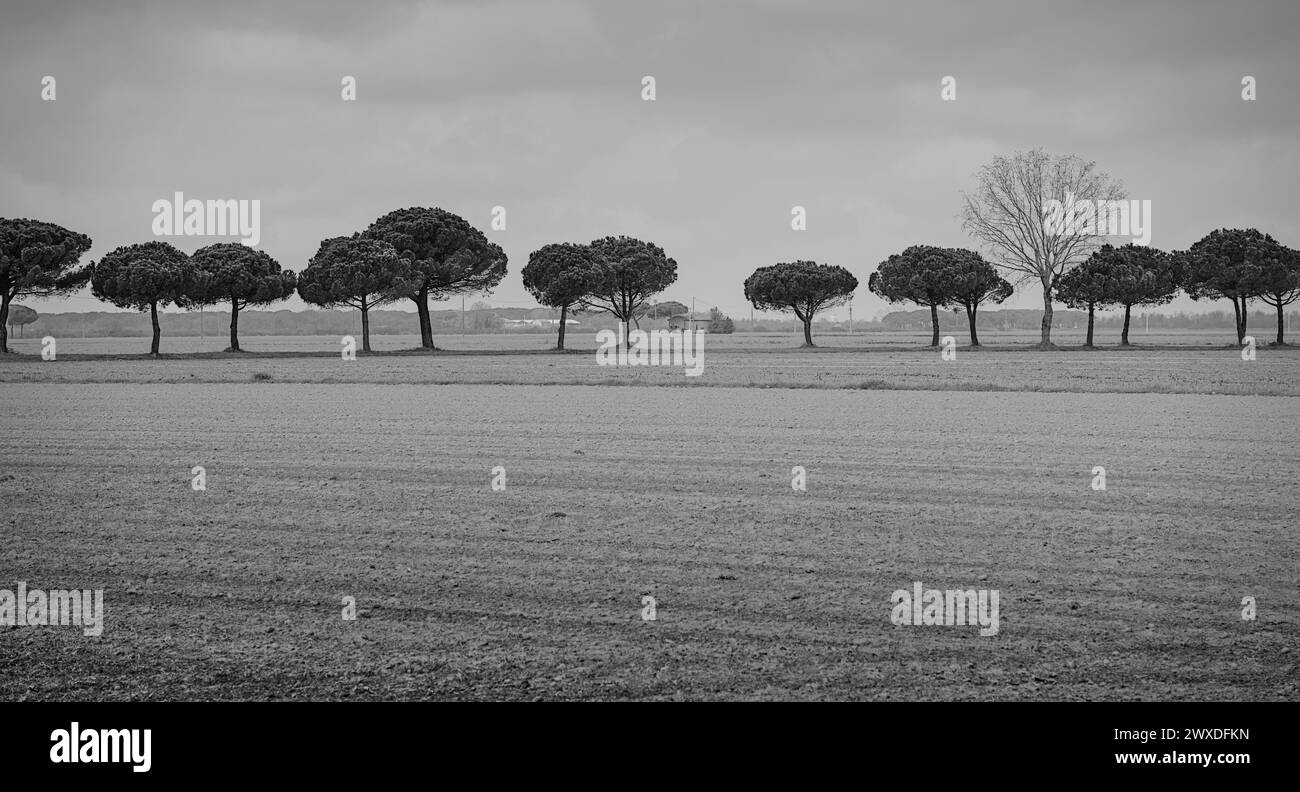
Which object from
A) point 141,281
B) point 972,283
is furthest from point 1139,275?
point 141,281

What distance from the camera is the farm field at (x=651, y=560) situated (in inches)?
236

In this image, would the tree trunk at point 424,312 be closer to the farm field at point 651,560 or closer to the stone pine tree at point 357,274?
the stone pine tree at point 357,274

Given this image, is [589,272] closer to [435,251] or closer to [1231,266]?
[435,251]

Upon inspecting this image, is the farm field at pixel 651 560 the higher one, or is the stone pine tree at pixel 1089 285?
the stone pine tree at pixel 1089 285

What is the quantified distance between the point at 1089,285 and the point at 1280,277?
13056 mm

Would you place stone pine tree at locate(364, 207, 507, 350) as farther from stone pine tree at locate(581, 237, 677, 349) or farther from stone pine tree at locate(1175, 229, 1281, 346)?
stone pine tree at locate(1175, 229, 1281, 346)

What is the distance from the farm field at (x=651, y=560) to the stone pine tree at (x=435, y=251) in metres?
59.5

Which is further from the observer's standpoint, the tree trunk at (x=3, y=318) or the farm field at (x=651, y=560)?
the tree trunk at (x=3, y=318)

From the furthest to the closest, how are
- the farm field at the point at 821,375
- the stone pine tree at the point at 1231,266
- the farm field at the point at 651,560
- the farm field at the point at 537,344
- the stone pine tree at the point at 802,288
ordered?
Result: the stone pine tree at the point at 802,288 → the farm field at the point at 537,344 → the stone pine tree at the point at 1231,266 → the farm field at the point at 821,375 → the farm field at the point at 651,560

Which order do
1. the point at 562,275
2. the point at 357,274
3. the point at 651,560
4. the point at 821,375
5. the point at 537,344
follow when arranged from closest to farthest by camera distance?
the point at 651,560 → the point at 821,375 → the point at 357,274 → the point at 562,275 → the point at 537,344

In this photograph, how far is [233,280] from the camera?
7306 cm

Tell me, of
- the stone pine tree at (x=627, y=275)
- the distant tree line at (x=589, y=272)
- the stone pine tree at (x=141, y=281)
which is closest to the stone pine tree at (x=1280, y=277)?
the distant tree line at (x=589, y=272)

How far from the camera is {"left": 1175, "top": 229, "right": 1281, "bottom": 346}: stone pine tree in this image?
75.1m

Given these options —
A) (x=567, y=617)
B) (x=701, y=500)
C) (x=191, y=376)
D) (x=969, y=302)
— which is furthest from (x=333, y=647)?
(x=969, y=302)
